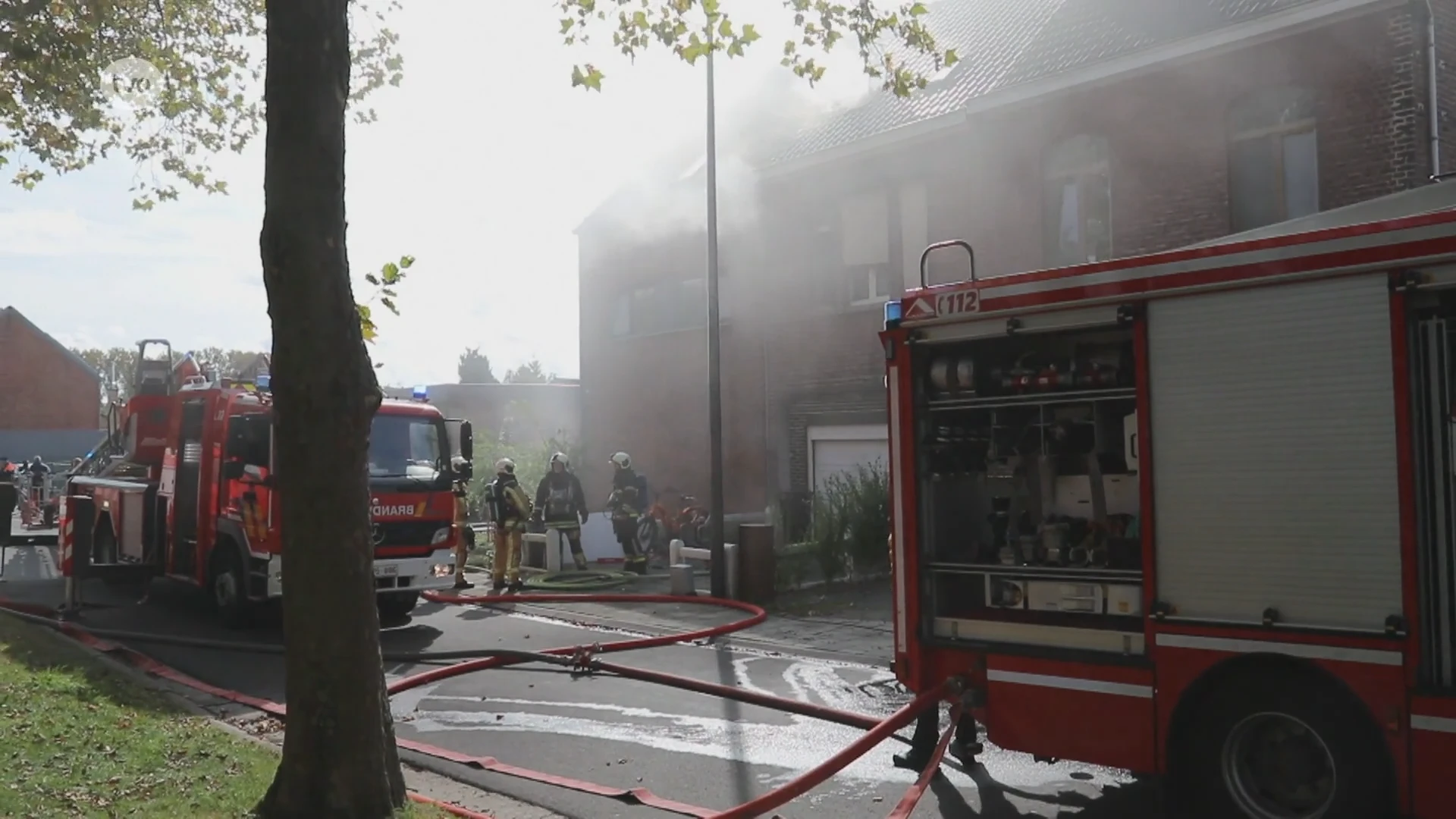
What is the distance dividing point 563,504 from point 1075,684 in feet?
36.3

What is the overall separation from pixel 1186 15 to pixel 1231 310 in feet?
35.5

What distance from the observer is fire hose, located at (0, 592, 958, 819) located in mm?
5305

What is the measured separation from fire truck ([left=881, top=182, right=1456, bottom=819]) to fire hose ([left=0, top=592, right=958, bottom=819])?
2.17 ft

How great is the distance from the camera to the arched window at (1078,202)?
15227 mm

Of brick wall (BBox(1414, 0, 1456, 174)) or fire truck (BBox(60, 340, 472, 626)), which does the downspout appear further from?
fire truck (BBox(60, 340, 472, 626))

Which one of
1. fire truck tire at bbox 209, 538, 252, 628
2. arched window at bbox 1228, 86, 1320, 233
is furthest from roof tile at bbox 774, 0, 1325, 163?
fire truck tire at bbox 209, 538, 252, 628

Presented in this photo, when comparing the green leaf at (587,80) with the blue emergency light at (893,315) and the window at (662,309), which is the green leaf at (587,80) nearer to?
the blue emergency light at (893,315)

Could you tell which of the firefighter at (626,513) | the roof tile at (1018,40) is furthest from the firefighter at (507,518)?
the roof tile at (1018,40)

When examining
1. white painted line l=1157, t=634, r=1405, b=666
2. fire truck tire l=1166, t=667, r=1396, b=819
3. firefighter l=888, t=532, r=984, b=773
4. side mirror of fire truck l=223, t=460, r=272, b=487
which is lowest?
firefighter l=888, t=532, r=984, b=773

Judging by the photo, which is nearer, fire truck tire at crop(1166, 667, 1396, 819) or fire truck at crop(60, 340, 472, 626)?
fire truck tire at crop(1166, 667, 1396, 819)

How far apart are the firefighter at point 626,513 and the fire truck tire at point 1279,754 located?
11054 mm

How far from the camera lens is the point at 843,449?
60.5 feet

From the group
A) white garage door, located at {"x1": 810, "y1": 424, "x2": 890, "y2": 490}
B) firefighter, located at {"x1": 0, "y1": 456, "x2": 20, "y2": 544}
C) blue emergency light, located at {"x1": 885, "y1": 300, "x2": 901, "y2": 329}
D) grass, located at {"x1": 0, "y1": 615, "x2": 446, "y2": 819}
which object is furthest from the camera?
white garage door, located at {"x1": 810, "y1": 424, "x2": 890, "y2": 490}

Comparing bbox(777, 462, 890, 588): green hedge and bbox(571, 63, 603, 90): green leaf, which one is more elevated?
bbox(571, 63, 603, 90): green leaf
